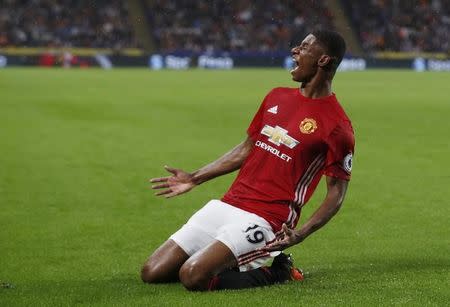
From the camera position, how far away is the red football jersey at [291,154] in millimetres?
7367

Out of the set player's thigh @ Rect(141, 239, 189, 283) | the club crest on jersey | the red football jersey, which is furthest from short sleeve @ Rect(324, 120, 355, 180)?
player's thigh @ Rect(141, 239, 189, 283)

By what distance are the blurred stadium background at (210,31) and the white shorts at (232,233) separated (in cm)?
4785

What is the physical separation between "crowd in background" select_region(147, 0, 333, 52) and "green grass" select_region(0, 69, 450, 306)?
Result: 107ft

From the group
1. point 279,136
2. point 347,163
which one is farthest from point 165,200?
point 347,163

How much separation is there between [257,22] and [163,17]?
6.03 meters

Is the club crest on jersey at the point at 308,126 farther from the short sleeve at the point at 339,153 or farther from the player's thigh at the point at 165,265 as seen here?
the player's thigh at the point at 165,265

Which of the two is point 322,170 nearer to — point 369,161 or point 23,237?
point 23,237

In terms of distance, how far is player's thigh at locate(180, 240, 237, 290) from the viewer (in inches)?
283

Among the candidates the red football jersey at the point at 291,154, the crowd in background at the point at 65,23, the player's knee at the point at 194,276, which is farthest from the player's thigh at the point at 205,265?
the crowd in background at the point at 65,23

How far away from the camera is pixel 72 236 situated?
33.9ft

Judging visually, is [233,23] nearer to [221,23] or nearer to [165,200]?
[221,23]

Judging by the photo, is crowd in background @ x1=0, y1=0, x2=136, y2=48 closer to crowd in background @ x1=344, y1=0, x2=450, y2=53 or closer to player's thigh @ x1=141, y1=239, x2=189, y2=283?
crowd in background @ x1=344, y1=0, x2=450, y2=53

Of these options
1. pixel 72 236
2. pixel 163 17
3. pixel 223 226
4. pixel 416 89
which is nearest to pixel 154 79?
pixel 416 89

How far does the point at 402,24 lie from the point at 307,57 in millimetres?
59792
